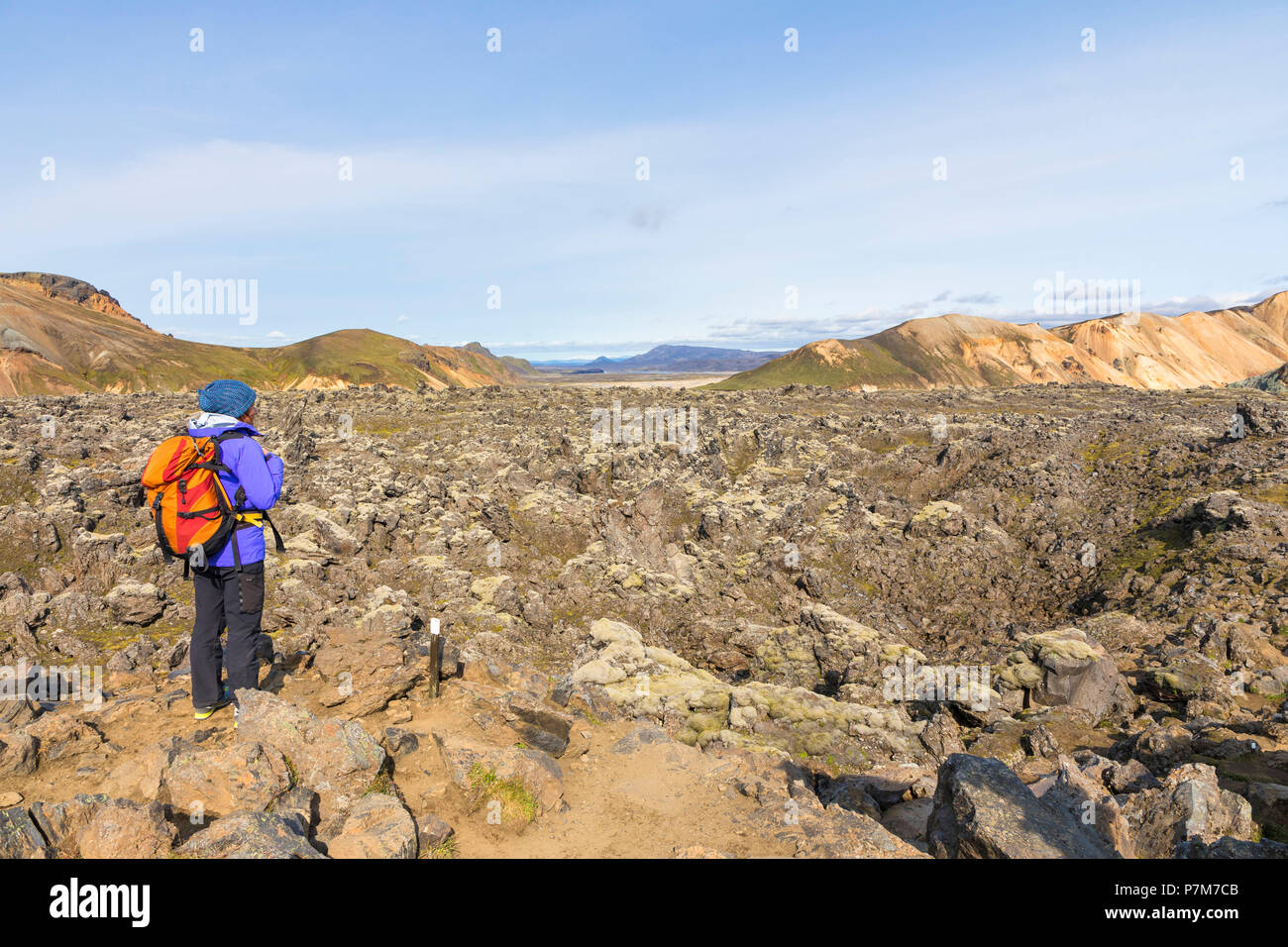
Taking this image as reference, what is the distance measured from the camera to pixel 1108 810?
30.7 feet

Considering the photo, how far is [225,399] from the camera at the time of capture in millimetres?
8914

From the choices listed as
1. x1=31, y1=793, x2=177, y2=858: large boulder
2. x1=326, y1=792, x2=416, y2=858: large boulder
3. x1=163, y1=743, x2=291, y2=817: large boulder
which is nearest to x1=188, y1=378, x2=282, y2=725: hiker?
x1=163, y1=743, x2=291, y2=817: large boulder

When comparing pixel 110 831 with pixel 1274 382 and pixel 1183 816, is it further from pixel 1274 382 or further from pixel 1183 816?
pixel 1274 382

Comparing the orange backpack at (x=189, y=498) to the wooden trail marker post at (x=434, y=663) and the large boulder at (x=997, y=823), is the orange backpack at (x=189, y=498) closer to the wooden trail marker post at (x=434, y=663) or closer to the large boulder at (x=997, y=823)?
the wooden trail marker post at (x=434, y=663)

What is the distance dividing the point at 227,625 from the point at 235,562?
48.5 inches

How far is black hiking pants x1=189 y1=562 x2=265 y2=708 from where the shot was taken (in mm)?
9000

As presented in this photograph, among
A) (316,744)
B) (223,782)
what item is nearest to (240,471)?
(316,744)

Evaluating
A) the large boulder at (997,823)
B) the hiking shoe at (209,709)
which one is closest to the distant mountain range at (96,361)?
the hiking shoe at (209,709)

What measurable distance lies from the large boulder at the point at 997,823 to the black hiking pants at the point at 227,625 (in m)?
9.56
